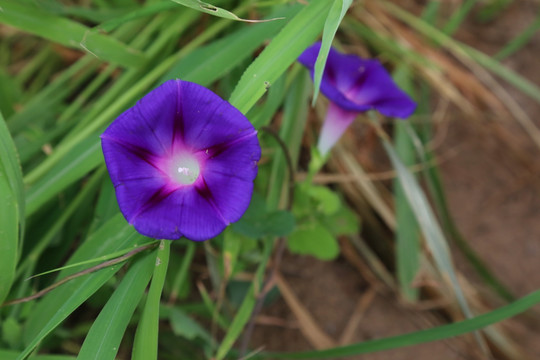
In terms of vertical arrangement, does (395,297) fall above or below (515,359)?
above

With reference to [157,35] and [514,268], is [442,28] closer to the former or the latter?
[514,268]

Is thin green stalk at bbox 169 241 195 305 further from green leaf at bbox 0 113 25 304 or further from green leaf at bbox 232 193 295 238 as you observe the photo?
green leaf at bbox 0 113 25 304

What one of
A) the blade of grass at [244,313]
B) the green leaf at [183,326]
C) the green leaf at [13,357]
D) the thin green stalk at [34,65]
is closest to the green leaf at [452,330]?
the blade of grass at [244,313]

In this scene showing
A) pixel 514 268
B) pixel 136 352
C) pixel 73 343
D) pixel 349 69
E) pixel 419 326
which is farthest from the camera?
pixel 514 268

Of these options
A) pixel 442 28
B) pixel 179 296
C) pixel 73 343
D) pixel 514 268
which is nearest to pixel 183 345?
pixel 179 296

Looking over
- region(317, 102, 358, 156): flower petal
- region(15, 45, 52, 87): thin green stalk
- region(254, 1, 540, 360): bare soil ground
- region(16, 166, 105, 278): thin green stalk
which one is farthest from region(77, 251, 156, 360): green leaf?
region(15, 45, 52, 87): thin green stalk

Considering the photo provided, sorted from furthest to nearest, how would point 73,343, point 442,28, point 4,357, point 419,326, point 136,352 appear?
point 442,28 < point 419,326 < point 73,343 < point 4,357 < point 136,352

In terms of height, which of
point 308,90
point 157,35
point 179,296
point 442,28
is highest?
point 442,28
